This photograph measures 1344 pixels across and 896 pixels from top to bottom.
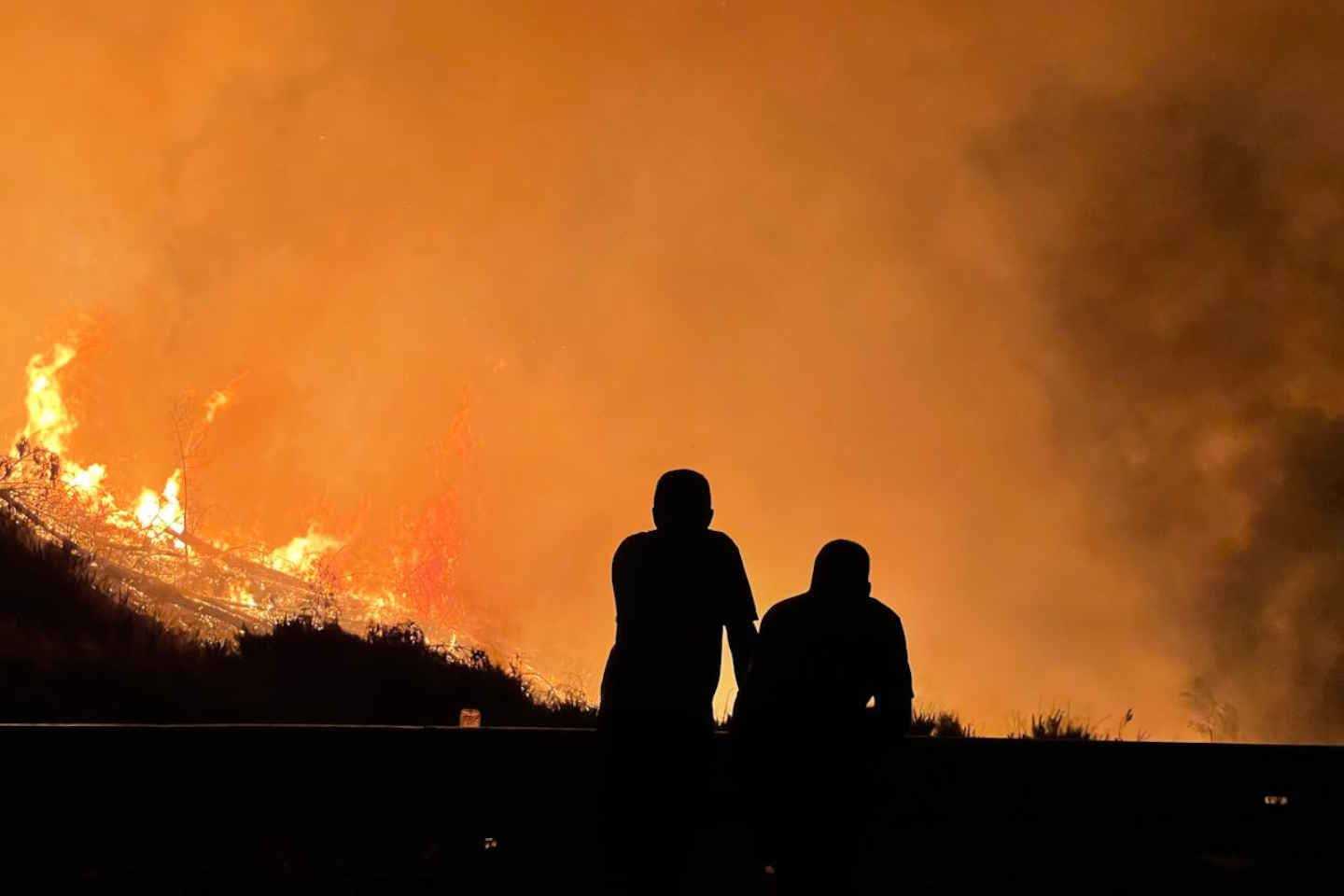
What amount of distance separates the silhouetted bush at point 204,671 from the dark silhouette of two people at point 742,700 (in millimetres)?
7866

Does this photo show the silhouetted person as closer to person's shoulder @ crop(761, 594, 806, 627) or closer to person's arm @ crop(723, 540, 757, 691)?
person's arm @ crop(723, 540, 757, 691)

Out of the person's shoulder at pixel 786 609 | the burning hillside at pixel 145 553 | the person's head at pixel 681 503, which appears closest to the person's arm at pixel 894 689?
the person's shoulder at pixel 786 609

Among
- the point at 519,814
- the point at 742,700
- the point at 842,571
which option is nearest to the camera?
the point at 842,571

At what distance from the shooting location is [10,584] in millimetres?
17000

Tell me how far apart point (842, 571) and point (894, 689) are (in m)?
0.45

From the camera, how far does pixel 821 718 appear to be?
15.9 feet

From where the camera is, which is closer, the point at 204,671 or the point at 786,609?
the point at 786,609

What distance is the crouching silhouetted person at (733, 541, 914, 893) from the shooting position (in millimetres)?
4789

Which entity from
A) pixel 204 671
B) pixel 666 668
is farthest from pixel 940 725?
pixel 666 668

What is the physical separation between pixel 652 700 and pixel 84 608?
13.1 meters

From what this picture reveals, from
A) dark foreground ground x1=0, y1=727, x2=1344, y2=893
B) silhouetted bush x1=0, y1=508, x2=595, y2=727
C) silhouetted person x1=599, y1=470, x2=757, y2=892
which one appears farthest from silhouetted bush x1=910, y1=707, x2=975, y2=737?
silhouetted person x1=599, y1=470, x2=757, y2=892

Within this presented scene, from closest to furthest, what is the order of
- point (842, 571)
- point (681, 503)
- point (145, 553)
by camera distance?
point (842, 571) < point (681, 503) < point (145, 553)

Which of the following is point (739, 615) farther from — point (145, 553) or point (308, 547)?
point (308, 547)

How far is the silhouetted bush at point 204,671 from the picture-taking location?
1228 centimetres
